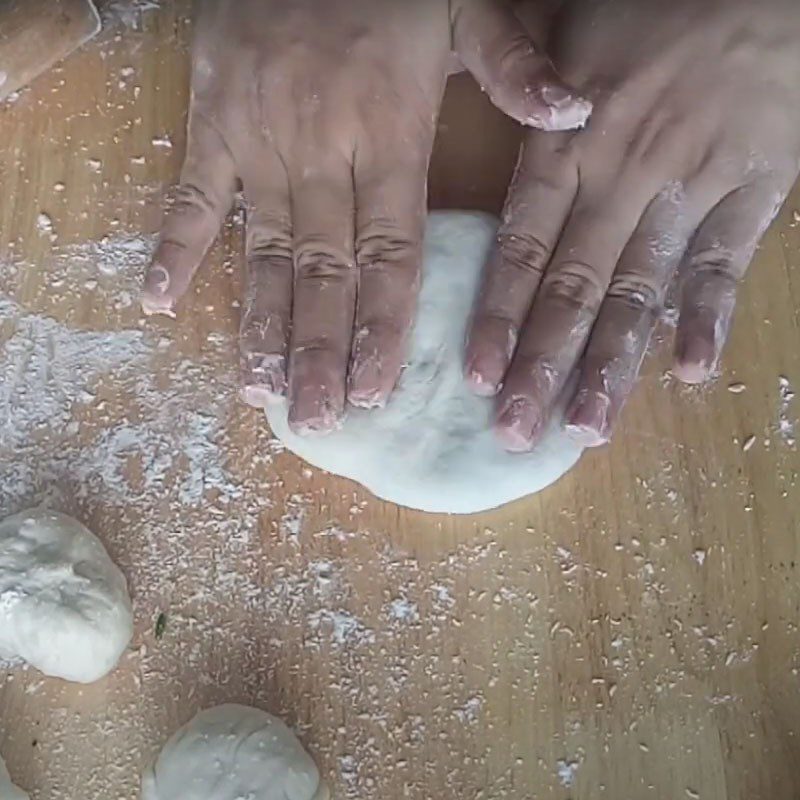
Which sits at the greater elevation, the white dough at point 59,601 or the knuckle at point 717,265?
the knuckle at point 717,265

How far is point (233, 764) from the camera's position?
0.97 m

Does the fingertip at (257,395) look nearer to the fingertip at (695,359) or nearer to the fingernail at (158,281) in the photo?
the fingernail at (158,281)

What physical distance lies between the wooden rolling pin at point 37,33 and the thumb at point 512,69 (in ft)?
1.45

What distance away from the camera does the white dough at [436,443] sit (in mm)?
1089

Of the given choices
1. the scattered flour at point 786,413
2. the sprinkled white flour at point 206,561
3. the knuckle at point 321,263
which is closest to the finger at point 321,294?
the knuckle at point 321,263

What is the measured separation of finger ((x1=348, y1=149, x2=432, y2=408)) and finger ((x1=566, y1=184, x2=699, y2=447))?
18 cm

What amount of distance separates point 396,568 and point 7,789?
391mm

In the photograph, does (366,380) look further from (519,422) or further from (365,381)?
(519,422)

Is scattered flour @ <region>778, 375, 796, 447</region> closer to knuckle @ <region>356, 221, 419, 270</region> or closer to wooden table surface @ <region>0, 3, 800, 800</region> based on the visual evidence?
wooden table surface @ <region>0, 3, 800, 800</region>

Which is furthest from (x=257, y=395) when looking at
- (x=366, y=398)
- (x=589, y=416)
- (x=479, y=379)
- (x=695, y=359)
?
(x=695, y=359)

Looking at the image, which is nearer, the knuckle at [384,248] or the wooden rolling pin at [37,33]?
the knuckle at [384,248]

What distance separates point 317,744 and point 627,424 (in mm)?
434

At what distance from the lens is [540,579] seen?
1.10m

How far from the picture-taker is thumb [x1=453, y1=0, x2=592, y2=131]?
41.3 inches
